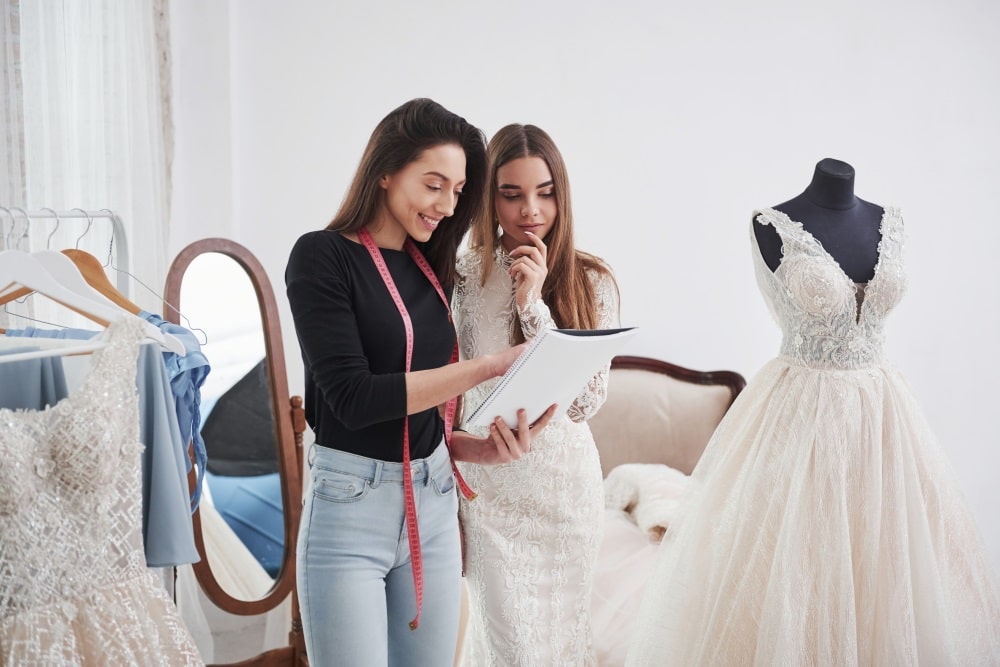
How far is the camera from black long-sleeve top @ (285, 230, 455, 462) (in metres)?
1.30

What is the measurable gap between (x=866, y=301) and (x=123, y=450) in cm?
150

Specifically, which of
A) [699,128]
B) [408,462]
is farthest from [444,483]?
[699,128]

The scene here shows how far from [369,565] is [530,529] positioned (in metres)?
0.46

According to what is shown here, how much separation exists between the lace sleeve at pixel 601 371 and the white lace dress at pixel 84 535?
850mm

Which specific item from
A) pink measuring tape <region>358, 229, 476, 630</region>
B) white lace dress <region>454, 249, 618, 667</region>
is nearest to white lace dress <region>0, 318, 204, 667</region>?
pink measuring tape <region>358, 229, 476, 630</region>

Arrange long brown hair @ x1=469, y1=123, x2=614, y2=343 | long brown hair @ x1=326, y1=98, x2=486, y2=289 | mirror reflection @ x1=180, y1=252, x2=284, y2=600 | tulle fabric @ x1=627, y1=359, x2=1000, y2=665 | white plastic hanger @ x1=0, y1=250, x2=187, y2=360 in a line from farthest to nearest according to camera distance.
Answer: mirror reflection @ x1=180, y1=252, x2=284, y2=600, long brown hair @ x1=469, y1=123, x2=614, y2=343, tulle fabric @ x1=627, y1=359, x2=1000, y2=665, long brown hair @ x1=326, y1=98, x2=486, y2=289, white plastic hanger @ x1=0, y1=250, x2=187, y2=360

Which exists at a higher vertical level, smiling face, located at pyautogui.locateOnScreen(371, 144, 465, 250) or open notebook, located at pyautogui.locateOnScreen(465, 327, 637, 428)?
smiling face, located at pyautogui.locateOnScreen(371, 144, 465, 250)

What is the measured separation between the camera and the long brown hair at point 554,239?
5.70ft

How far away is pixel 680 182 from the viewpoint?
3.41 metres

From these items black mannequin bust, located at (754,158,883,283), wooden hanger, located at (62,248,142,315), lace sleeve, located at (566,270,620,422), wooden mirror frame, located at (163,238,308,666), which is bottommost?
wooden mirror frame, located at (163,238,308,666)

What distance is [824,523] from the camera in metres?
1.70

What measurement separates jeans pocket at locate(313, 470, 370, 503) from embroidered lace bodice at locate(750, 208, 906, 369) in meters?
1.04

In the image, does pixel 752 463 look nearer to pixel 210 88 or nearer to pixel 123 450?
pixel 123 450

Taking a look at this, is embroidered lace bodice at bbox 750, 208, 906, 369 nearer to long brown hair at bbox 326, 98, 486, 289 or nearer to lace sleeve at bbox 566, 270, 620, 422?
lace sleeve at bbox 566, 270, 620, 422
